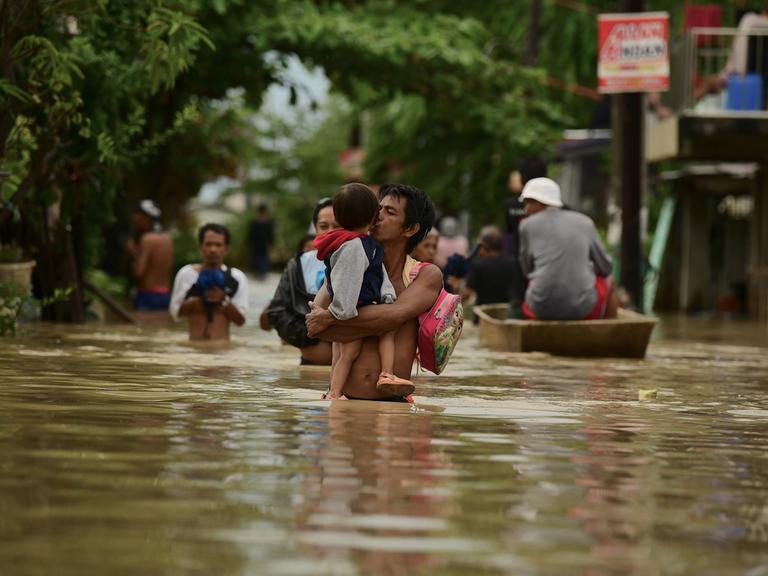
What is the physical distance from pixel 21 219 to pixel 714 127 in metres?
11.2

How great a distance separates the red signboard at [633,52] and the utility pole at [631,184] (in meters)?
0.83

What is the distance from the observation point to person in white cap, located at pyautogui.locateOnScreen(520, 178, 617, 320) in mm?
15570

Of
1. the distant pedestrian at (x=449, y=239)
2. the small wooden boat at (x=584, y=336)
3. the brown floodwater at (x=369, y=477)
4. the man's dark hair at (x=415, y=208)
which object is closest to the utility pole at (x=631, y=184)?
the distant pedestrian at (x=449, y=239)

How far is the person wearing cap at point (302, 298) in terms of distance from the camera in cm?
1230

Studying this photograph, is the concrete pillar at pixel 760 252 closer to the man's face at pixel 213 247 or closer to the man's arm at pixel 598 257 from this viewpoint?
the man's arm at pixel 598 257

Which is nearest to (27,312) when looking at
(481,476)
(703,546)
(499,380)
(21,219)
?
(21,219)

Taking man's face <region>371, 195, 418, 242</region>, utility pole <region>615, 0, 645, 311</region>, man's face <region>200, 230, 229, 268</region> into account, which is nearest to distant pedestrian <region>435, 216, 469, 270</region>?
utility pole <region>615, 0, 645, 311</region>

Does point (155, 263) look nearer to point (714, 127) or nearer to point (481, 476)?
point (714, 127)

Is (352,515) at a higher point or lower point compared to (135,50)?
lower

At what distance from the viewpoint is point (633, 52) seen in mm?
21922

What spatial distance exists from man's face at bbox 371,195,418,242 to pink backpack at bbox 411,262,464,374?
1.32 ft

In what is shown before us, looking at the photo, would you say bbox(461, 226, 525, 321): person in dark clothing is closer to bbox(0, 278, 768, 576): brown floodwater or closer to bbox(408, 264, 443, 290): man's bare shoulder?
bbox(0, 278, 768, 576): brown floodwater

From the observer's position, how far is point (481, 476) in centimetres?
A: 677

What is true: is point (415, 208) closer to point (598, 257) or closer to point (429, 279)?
point (429, 279)
